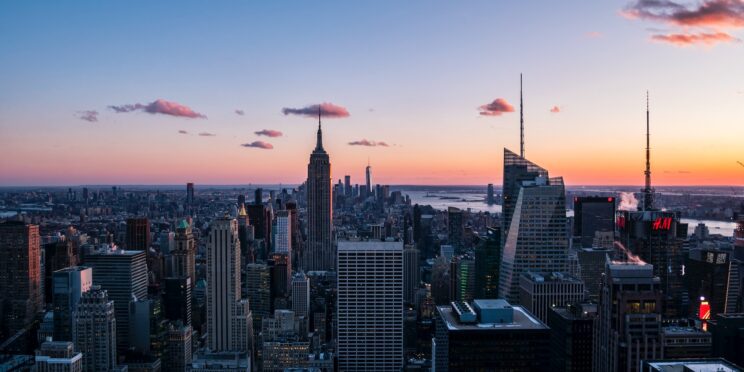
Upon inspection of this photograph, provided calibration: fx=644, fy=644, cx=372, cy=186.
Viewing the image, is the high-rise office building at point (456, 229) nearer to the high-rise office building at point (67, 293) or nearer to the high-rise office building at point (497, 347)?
the high-rise office building at point (67, 293)

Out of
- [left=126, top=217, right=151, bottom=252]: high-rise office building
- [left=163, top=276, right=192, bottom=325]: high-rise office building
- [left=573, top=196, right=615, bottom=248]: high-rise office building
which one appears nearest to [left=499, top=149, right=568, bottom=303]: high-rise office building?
[left=573, top=196, right=615, bottom=248]: high-rise office building

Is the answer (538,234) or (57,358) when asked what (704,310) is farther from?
(57,358)

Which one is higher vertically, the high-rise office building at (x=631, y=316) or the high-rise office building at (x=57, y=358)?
the high-rise office building at (x=631, y=316)

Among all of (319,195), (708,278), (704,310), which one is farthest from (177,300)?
(319,195)

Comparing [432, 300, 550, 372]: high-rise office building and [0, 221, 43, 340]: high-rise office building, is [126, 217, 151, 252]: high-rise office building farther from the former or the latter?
[432, 300, 550, 372]: high-rise office building

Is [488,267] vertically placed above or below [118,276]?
above

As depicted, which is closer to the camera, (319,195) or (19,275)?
(19,275)

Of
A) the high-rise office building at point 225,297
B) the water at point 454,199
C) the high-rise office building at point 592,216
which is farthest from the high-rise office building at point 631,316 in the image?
the high-rise office building at point 592,216
